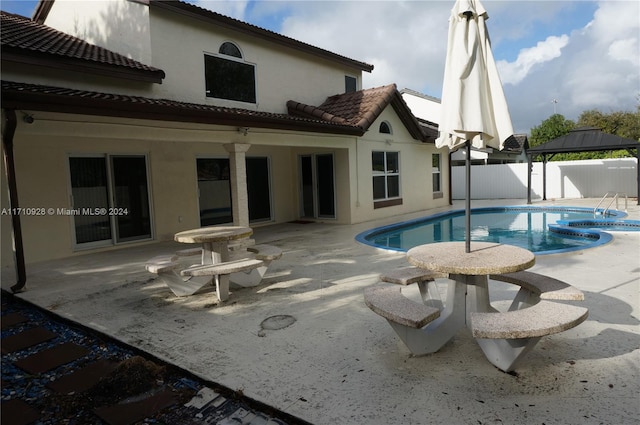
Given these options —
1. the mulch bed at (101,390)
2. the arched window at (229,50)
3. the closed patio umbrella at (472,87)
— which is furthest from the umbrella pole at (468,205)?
the arched window at (229,50)

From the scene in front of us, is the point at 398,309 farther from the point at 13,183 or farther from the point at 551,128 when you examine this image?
the point at 551,128

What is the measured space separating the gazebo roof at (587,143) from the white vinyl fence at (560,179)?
9.25 ft

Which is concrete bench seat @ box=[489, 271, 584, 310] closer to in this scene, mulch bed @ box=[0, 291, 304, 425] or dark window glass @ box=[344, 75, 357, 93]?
mulch bed @ box=[0, 291, 304, 425]

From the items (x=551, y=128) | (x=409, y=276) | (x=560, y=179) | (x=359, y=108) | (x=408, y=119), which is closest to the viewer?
(x=409, y=276)

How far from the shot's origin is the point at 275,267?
7867mm

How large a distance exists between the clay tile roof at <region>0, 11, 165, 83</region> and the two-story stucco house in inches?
1.5

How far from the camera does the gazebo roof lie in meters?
17.1

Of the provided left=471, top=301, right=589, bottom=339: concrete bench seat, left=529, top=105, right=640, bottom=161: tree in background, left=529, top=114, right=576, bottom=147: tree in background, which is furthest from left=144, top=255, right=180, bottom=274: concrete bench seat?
left=529, top=114, right=576, bottom=147: tree in background

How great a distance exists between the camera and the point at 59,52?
8.89 meters

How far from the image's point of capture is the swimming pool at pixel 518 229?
10.7m

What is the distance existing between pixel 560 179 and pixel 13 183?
23652 mm

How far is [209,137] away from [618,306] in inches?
317

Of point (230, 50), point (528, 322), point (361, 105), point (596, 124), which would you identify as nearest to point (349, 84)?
point (361, 105)

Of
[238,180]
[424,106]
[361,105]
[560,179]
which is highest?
[424,106]
